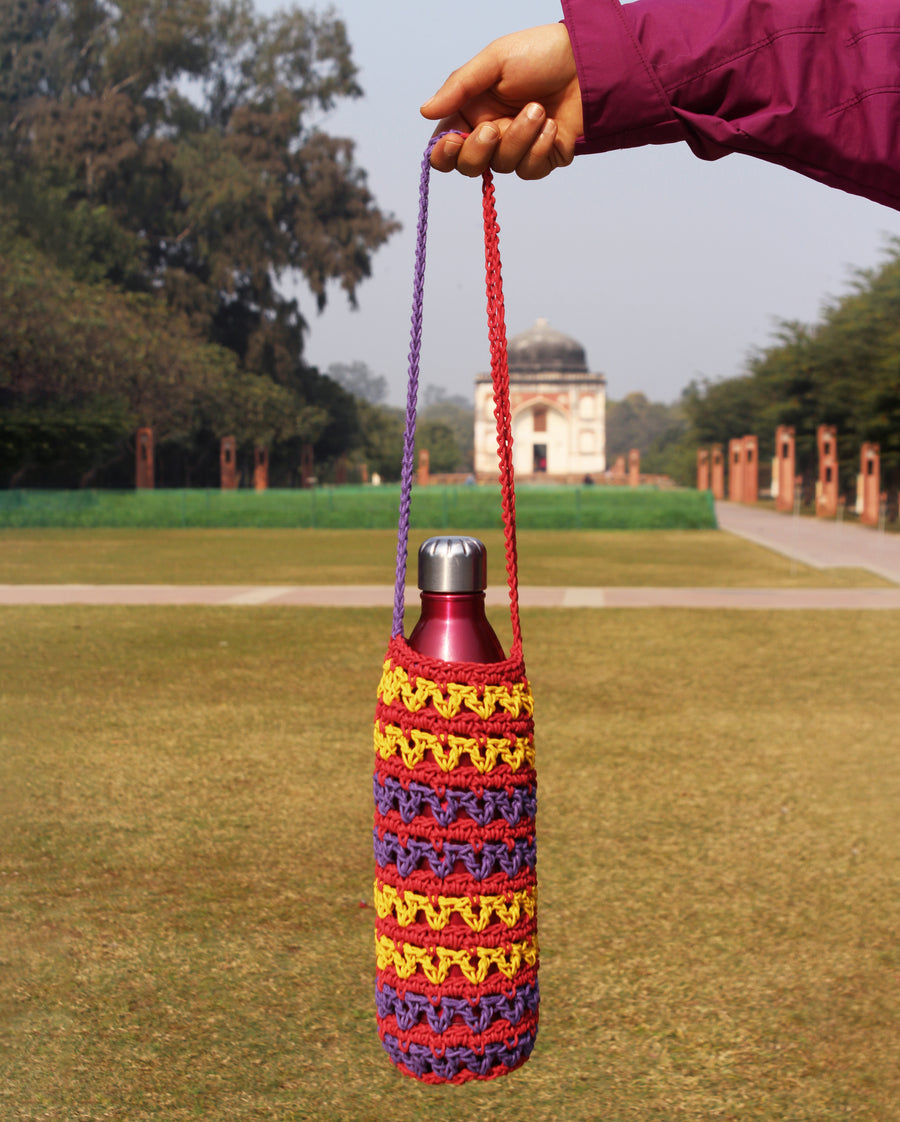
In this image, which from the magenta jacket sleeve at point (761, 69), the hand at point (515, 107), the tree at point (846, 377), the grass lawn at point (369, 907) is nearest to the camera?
the magenta jacket sleeve at point (761, 69)

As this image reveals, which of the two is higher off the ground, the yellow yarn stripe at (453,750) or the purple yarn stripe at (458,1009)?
the yellow yarn stripe at (453,750)

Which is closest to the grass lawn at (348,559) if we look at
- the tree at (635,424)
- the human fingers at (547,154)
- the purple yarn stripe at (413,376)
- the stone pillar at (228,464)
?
the purple yarn stripe at (413,376)

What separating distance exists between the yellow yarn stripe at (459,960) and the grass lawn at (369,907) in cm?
32

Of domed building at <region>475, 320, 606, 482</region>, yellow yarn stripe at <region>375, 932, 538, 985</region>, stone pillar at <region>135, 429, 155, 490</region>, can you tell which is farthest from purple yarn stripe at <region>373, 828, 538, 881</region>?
domed building at <region>475, 320, 606, 482</region>

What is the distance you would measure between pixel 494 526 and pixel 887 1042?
2772 cm

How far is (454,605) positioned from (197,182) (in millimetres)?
47112

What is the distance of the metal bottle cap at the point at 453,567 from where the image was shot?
2531mm

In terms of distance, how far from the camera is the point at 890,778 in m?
5.57

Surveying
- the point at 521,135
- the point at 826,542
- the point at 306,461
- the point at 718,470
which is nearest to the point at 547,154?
the point at 521,135

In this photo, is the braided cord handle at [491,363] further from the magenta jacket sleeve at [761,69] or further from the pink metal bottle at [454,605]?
the magenta jacket sleeve at [761,69]

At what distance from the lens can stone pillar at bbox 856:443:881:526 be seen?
103 feet

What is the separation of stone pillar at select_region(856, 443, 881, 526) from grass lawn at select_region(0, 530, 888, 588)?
5758 mm

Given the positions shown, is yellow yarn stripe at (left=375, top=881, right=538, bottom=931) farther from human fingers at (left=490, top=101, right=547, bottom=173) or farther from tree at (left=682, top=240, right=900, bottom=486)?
tree at (left=682, top=240, right=900, bottom=486)

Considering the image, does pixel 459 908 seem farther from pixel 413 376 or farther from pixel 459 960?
pixel 413 376
